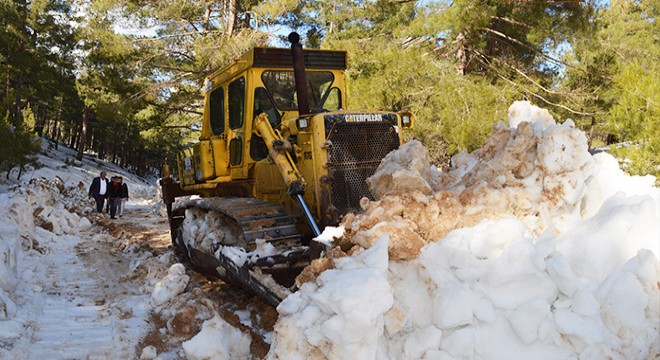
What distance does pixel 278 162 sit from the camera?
540 centimetres

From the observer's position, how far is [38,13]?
30.3 metres

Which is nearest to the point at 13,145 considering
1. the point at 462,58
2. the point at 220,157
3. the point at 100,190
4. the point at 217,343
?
the point at 100,190

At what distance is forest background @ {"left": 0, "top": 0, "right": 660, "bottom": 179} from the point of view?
1041 cm

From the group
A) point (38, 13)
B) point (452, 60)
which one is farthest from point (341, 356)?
point (38, 13)

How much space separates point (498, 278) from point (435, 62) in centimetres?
996

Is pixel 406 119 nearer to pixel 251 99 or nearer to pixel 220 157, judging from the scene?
pixel 251 99

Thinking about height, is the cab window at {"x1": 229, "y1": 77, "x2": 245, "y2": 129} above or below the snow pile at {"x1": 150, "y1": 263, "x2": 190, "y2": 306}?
above

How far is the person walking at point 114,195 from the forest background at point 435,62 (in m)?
3.06

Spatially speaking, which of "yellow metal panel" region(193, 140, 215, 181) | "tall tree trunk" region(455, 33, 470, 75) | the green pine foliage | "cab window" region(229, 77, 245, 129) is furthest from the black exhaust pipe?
the green pine foliage

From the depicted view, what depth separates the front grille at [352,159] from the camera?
531 centimetres

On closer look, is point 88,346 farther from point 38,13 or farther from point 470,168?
point 38,13

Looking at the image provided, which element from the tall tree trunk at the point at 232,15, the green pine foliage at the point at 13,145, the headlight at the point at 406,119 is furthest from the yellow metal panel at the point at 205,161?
the green pine foliage at the point at 13,145

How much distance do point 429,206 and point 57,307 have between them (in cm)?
413

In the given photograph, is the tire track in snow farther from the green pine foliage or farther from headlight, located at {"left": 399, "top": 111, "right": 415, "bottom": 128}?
the green pine foliage
